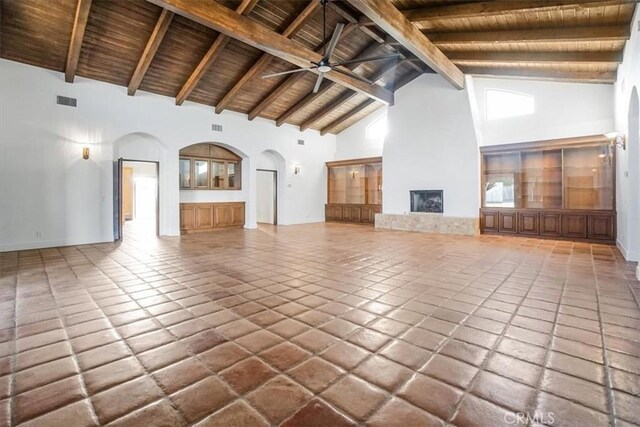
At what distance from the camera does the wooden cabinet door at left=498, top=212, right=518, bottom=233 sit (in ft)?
27.2

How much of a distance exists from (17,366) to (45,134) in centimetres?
628

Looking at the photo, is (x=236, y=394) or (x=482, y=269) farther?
(x=482, y=269)

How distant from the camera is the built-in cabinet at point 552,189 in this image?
7.16m

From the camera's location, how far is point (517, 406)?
165 cm

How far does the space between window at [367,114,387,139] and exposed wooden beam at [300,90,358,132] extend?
1757mm

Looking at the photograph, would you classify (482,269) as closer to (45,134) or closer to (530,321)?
(530,321)

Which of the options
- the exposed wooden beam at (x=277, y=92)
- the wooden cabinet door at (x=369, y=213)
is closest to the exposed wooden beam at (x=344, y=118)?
the exposed wooden beam at (x=277, y=92)

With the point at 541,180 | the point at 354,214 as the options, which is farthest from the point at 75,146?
the point at 541,180

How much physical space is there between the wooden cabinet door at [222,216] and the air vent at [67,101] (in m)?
4.26

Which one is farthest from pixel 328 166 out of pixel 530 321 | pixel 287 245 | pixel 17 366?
pixel 17 366

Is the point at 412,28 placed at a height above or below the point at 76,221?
above

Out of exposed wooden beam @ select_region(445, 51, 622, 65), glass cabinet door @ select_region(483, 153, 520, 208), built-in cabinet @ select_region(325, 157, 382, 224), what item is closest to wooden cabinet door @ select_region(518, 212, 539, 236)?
glass cabinet door @ select_region(483, 153, 520, 208)

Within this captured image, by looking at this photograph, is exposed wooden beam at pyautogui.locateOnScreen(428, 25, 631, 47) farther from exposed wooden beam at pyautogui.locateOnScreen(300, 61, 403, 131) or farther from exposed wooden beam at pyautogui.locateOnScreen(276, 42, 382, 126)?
exposed wooden beam at pyautogui.locateOnScreen(300, 61, 403, 131)

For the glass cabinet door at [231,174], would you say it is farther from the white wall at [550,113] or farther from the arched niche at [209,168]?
the white wall at [550,113]
